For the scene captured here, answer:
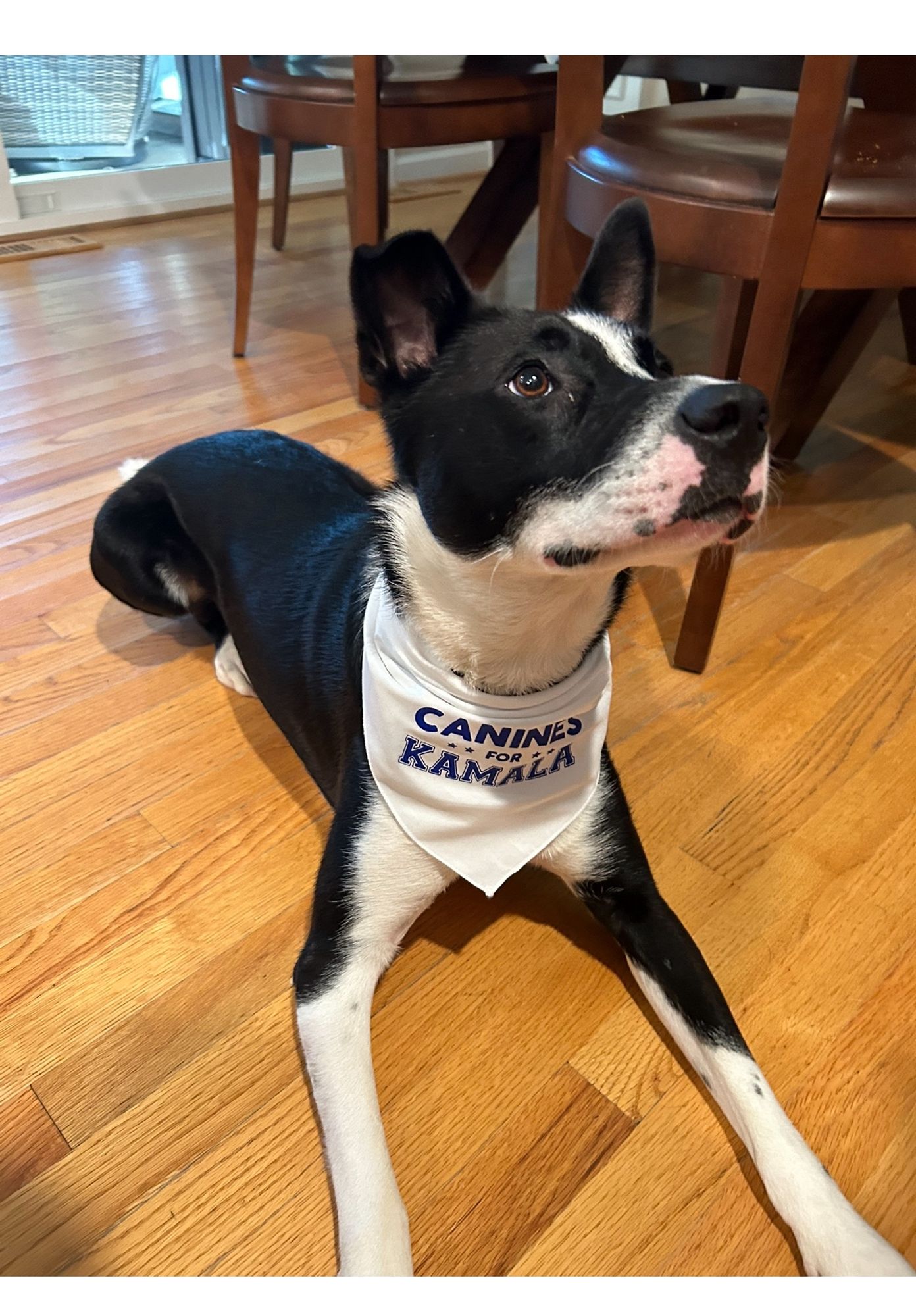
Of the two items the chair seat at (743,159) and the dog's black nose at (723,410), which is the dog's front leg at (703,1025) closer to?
the dog's black nose at (723,410)

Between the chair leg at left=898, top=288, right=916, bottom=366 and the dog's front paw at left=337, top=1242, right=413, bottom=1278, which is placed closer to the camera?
the dog's front paw at left=337, top=1242, right=413, bottom=1278

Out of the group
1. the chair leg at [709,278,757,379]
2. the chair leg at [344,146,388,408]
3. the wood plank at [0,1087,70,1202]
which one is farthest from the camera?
the chair leg at [344,146,388,408]

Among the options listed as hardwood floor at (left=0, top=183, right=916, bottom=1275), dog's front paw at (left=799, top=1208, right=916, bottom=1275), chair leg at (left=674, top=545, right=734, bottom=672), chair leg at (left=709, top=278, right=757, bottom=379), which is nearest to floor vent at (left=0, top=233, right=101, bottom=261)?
hardwood floor at (left=0, top=183, right=916, bottom=1275)

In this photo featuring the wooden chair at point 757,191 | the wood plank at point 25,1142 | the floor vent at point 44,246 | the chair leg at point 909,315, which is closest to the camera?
the wood plank at point 25,1142

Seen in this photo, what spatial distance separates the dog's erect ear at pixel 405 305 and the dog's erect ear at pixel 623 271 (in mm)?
214

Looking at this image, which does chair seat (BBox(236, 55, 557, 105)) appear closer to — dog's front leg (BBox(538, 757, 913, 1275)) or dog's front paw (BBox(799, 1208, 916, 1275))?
dog's front leg (BBox(538, 757, 913, 1275))

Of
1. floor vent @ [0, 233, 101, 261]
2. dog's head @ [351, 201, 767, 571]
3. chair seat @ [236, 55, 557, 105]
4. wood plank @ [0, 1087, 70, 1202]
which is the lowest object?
floor vent @ [0, 233, 101, 261]

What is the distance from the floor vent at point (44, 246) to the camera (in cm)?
427

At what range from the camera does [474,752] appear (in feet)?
4.06

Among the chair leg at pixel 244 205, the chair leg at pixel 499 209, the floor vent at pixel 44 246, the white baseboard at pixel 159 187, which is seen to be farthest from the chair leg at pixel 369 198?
the floor vent at pixel 44 246

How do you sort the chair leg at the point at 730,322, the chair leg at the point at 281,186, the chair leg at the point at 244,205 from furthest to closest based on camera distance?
the chair leg at the point at 281,186, the chair leg at the point at 244,205, the chair leg at the point at 730,322

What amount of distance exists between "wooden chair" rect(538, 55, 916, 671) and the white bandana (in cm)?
64

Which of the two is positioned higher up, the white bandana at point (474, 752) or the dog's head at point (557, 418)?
the dog's head at point (557, 418)

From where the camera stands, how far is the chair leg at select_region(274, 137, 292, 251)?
13.0 feet
